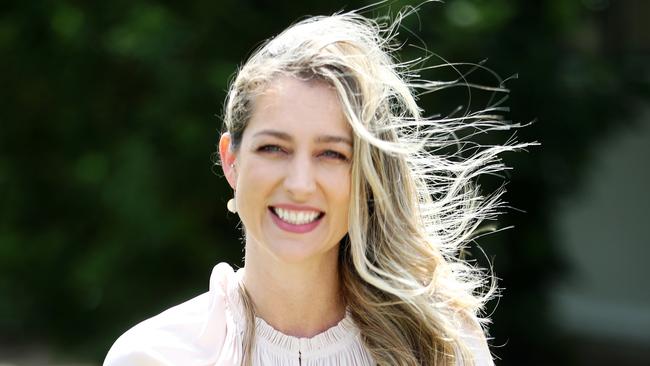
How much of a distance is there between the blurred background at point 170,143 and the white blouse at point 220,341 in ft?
9.61

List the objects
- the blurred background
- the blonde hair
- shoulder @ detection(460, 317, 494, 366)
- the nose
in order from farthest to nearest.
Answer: the blurred background, shoulder @ detection(460, 317, 494, 366), the blonde hair, the nose

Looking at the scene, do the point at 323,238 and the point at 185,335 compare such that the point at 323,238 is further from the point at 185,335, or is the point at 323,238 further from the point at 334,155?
the point at 185,335

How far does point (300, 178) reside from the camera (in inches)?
100

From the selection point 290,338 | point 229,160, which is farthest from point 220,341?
point 229,160

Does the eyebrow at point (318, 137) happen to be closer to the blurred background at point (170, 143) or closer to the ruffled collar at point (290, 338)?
the ruffled collar at point (290, 338)

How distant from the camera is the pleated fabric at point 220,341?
2594 millimetres

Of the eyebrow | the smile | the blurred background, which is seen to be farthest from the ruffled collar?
the blurred background

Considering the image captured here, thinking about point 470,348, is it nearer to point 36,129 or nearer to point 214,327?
point 214,327

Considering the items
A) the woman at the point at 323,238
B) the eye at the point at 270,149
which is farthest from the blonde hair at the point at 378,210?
the eye at the point at 270,149

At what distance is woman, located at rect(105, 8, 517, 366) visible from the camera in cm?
260

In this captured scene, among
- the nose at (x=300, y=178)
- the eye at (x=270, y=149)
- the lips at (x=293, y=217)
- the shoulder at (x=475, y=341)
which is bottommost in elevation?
the shoulder at (x=475, y=341)

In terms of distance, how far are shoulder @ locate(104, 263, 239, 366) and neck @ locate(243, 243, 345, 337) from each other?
0.28 feet

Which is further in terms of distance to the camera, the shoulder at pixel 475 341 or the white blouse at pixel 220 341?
the shoulder at pixel 475 341

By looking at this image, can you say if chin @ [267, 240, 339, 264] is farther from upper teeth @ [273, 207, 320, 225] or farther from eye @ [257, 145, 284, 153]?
eye @ [257, 145, 284, 153]
